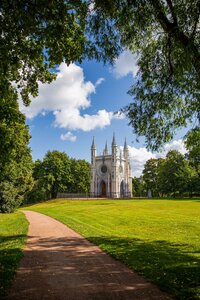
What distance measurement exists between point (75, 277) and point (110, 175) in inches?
2540

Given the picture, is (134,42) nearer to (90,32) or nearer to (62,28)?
(90,32)

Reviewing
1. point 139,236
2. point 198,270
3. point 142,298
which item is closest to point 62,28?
point 142,298

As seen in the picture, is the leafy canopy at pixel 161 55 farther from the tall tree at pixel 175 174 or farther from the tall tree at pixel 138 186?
the tall tree at pixel 138 186

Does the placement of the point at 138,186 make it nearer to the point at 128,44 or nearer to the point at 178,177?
→ the point at 178,177

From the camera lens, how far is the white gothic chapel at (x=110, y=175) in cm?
7056

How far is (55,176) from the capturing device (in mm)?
65625

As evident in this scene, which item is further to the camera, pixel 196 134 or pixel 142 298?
pixel 196 134

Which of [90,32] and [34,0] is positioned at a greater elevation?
[90,32]

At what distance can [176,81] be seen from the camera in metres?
10.2

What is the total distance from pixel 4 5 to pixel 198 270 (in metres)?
9.15

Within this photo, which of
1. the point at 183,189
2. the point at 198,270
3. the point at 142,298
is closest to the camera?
the point at 142,298

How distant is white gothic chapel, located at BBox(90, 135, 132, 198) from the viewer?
70.6 metres

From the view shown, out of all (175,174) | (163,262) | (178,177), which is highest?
(175,174)

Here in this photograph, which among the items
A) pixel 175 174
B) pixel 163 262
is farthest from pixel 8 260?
pixel 175 174
